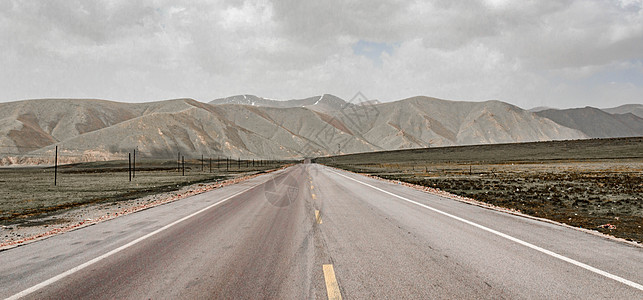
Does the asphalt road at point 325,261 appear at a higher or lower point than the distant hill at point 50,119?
lower

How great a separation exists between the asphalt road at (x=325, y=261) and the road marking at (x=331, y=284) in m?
0.01

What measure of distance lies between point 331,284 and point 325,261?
1132mm

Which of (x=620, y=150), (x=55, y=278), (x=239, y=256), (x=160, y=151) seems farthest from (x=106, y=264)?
(x=160, y=151)

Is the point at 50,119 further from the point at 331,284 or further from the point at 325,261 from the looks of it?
the point at 331,284

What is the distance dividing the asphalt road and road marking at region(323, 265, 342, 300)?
14 mm

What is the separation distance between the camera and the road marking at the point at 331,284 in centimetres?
447

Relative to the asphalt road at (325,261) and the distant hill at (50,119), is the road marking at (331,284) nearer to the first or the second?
the asphalt road at (325,261)

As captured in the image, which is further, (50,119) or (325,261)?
(50,119)

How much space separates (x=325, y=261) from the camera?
19.7 ft

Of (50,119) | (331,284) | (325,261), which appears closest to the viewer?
(331,284)

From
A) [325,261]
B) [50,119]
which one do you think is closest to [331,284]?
[325,261]

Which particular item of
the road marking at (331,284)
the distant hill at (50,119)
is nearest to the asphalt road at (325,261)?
the road marking at (331,284)

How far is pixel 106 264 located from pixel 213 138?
161 meters

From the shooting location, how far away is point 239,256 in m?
6.38
